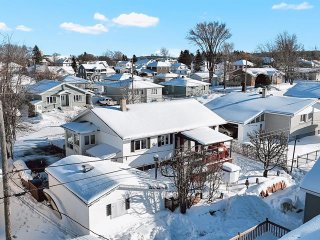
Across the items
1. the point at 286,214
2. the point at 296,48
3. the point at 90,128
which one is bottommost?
the point at 286,214

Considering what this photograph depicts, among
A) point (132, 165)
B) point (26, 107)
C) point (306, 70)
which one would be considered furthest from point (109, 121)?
point (306, 70)

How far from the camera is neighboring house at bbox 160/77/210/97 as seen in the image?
6116cm

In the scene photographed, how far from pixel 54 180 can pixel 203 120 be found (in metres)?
13.7

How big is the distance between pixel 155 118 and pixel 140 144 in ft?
9.92

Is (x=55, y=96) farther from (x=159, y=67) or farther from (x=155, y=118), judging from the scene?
(x=159, y=67)

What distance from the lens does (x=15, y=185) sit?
868 inches

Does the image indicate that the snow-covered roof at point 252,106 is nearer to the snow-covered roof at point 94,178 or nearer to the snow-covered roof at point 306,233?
the snow-covered roof at point 94,178

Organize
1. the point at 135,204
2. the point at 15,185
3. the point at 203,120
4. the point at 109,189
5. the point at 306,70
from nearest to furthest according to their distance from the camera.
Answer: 1. the point at 109,189
2. the point at 135,204
3. the point at 15,185
4. the point at 203,120
5. the point at 306,70

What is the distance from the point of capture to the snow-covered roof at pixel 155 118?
80.5 ft

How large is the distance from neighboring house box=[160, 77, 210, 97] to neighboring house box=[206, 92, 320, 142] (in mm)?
24908

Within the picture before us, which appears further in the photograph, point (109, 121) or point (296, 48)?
point (296, 48)

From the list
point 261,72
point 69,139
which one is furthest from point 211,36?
point 69,139

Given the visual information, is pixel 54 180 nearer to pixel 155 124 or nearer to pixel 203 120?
pixel 155 124

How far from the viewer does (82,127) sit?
85.8ft
